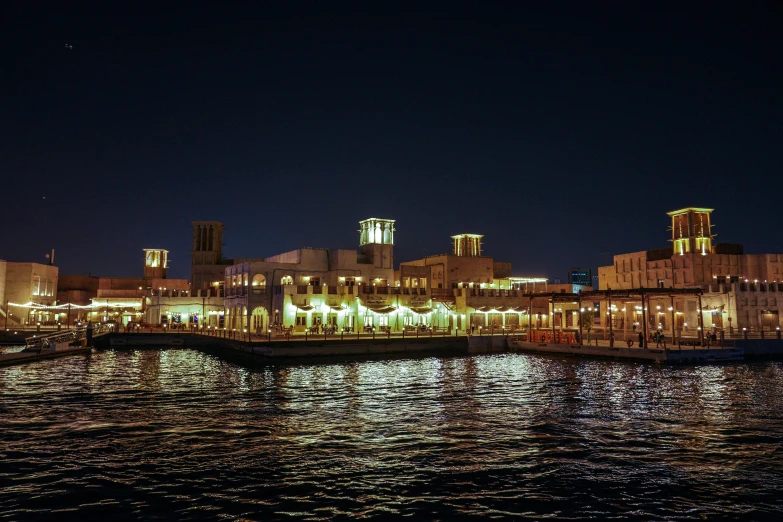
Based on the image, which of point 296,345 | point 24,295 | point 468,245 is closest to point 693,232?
point 468,245

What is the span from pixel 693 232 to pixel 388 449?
262 ft

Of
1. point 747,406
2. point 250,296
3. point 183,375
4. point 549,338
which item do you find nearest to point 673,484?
point 747,406

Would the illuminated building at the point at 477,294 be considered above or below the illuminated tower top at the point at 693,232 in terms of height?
below

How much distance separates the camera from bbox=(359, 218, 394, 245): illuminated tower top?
73.8m

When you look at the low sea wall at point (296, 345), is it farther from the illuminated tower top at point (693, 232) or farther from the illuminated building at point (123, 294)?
the illuminated tower top at point (693, 232)

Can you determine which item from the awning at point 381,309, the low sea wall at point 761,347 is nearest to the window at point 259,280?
the awning at point 381,309

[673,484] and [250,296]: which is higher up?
[250,296]

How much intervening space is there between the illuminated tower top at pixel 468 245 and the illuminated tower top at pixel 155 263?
56482 mm

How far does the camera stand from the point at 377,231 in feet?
242

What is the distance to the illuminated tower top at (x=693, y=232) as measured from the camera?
82375 millimetres

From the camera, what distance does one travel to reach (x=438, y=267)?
82000 mm

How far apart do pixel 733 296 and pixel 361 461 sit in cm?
6303

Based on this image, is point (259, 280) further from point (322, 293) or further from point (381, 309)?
point (381, 309)

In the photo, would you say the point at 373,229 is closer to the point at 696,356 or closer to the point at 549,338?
the point at 549,338
